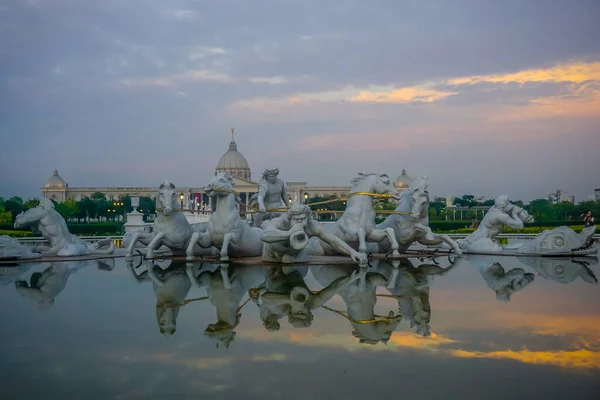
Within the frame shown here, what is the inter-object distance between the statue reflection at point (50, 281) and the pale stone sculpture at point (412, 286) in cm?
391

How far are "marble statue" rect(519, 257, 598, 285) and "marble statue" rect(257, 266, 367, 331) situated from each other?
9.44 feet

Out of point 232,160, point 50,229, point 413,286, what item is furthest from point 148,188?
point 413,286

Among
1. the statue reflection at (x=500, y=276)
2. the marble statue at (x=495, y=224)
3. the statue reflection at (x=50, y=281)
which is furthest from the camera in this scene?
the marble statue at (x=495, y=224)

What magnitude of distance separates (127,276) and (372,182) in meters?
4.72

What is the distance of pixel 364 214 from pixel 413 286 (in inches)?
137

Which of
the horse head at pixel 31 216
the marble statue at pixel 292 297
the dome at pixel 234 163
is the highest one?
the dome at pixel 234 163

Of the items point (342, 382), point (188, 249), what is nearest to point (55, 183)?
point (188, 249)

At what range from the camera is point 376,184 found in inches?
456

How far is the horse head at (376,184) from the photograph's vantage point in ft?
37.9

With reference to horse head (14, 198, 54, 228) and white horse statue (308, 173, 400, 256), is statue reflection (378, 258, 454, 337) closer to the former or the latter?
white horse statue (308, 173, 400, 256)

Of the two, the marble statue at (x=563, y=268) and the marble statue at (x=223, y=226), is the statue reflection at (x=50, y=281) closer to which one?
the marble statue at (x=223, y=226)

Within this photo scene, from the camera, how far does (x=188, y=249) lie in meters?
11.2

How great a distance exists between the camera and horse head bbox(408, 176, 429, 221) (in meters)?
→ 11.6

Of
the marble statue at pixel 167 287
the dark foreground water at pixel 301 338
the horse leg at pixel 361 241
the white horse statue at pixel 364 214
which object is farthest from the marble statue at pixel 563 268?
the marble statue at pixel 167 287
